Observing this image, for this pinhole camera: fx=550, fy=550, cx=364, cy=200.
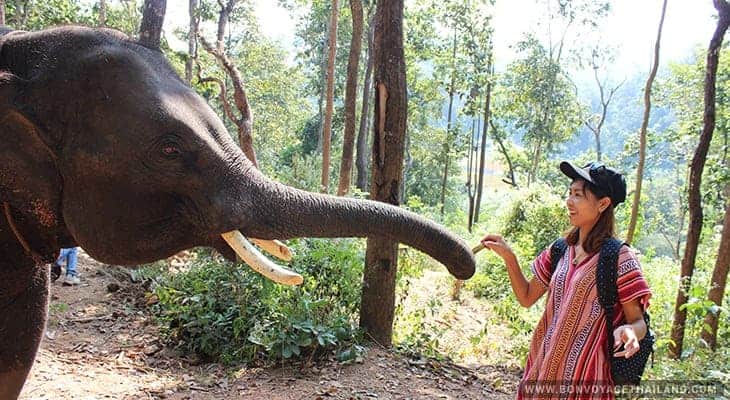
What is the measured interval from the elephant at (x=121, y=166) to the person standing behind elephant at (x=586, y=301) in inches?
33.6

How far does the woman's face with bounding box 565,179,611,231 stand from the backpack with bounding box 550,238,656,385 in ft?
0.43

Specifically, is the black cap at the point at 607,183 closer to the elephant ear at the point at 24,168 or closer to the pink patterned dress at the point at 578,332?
the pink patterned dress at the point at 578,332

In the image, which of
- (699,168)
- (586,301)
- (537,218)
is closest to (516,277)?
(586,301)

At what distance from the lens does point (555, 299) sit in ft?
7.84

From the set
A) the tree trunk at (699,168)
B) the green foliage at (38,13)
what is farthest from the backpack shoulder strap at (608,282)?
the green foliage at (38,13)

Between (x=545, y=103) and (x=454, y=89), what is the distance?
458 cm

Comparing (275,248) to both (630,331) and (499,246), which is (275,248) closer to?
(499,246)

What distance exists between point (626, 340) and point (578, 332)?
0.26 meters

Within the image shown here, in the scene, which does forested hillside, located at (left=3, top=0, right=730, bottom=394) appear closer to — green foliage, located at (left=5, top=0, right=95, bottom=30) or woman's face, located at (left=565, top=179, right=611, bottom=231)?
green foliage, located at (left=5, top=0, right=95, bottom=30)

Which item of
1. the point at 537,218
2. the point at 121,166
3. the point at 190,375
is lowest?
the point at 190,375

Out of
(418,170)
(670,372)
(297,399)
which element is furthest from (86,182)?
(418,170)

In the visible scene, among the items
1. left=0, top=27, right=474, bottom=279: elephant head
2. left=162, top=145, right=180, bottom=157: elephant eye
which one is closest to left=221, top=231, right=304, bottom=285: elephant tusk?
left=0, top=27, right=474, bottom=279: elephant head

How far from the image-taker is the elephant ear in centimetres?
174

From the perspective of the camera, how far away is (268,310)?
17.5ft
